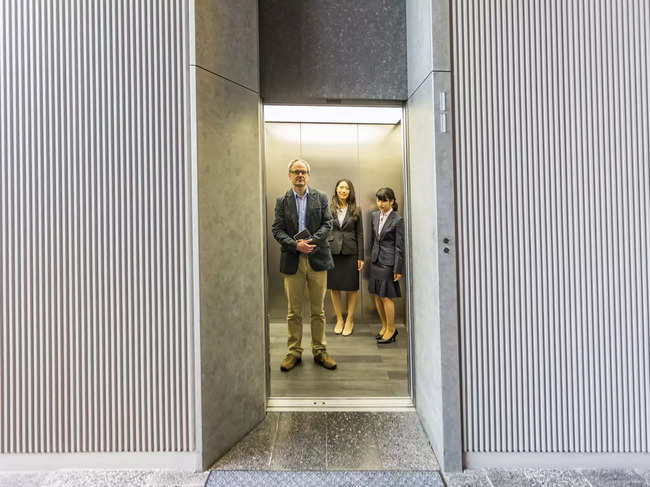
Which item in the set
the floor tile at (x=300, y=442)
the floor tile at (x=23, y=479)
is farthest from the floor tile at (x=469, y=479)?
the floor tile at (x=23, y=479)

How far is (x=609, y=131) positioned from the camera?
7.07ft

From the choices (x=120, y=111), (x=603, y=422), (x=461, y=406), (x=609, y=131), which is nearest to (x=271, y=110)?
(x=120, y=111)

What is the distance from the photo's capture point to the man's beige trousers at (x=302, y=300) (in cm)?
315

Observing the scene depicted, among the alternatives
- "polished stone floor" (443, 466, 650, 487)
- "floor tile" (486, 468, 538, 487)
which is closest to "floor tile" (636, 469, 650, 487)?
"polished stone floor" (443, 466, 650, 487)

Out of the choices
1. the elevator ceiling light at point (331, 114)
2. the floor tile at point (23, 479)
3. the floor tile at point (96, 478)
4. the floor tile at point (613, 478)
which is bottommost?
the floor tile at point (613, 478)

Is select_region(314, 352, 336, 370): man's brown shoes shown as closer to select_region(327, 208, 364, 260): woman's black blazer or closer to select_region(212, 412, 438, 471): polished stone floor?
select_region(212, 412, 438, 471): polished stone floor

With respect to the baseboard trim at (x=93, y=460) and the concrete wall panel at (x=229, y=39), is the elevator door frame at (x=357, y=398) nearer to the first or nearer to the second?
the concrete wall panel at (x=229, y=39)

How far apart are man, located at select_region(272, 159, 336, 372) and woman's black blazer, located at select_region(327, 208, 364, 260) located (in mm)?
268

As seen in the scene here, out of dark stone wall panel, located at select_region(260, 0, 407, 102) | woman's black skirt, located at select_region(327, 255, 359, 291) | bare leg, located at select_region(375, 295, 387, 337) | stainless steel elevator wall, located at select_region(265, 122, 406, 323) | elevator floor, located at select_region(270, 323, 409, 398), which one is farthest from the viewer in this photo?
bare leg, located at select_region(375, 295, 387, 337)

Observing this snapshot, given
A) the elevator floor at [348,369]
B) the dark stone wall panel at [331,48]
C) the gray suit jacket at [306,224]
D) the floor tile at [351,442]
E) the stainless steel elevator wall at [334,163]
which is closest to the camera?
the floor tile at [351,442]

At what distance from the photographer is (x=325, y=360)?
3.25 m

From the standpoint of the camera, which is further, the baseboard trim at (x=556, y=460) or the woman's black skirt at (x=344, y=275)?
the woman's black skirt at (x=344, y=275)

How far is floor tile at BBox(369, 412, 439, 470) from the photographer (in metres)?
2.13

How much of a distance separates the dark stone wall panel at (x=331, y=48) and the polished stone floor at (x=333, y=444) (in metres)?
2.49
